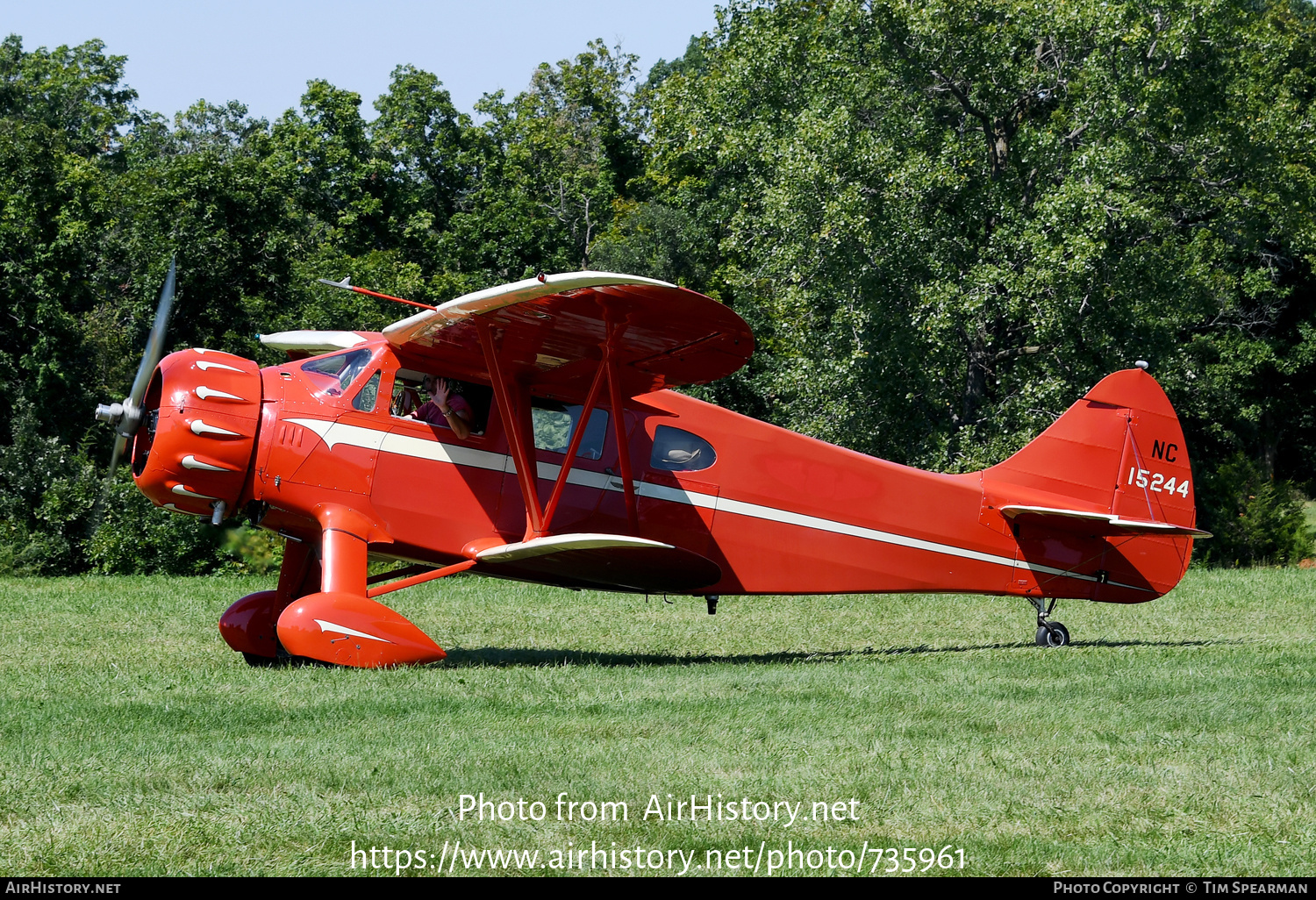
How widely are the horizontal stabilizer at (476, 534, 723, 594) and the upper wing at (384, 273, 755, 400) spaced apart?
1473 millimetres

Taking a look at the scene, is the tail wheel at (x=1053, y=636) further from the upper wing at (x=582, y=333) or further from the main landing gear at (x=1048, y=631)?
the upper wing at (x=582, y=333)

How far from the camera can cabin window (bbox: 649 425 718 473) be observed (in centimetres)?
1128

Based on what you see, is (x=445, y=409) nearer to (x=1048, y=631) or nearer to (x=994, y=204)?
(x=1048, y=631)

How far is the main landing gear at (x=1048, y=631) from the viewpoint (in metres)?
12.6

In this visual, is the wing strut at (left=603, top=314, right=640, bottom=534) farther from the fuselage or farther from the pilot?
the pilot

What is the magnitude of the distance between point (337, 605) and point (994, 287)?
16591 mm

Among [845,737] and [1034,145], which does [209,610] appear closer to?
[845,737]

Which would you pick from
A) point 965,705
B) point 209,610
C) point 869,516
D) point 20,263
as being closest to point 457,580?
point 209,610

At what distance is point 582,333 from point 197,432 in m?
3.13

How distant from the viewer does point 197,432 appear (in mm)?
9875

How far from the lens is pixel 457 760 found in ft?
22.3

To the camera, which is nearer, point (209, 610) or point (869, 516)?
point (869, 516)

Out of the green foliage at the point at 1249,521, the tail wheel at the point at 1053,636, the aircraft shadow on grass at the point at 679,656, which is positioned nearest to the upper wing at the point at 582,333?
the aircraft shadow on grass at the point at 679,656

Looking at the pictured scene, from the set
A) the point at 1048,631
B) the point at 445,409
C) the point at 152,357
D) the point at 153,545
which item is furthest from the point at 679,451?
the point at 153,545
